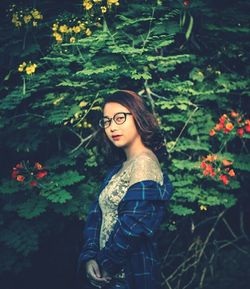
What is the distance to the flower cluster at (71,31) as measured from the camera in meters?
2.98

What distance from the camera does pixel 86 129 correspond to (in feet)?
11.7

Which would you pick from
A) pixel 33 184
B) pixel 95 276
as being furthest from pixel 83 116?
pixel 95 276

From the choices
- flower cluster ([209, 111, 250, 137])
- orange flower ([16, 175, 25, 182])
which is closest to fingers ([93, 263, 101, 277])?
orange flower ([16, 175, 25, 182])

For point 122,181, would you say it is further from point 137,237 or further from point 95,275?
point 95,275

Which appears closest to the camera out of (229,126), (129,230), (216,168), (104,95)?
(129,230)

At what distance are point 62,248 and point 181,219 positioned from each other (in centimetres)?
127

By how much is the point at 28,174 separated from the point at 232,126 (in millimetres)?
1749

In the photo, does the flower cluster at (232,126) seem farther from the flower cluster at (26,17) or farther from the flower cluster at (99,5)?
the flower cluster at (26,17)

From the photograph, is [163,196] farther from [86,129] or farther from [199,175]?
[86,129]

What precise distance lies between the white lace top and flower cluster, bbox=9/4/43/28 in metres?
1.54

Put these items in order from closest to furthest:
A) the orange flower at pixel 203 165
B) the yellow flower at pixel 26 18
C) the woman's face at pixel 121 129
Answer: the woman's face at pixel 121 129 → the yellow flower at pixel 26 18 → the orange flower at pixel 203 165

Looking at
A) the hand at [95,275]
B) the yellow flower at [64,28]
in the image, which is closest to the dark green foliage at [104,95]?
the yellow flower at [64,28]

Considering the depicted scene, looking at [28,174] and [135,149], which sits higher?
[135,149]

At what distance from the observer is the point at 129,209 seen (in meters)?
2.05
